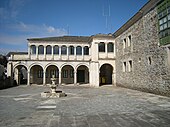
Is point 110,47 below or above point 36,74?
above

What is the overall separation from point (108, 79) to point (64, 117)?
78.0ft

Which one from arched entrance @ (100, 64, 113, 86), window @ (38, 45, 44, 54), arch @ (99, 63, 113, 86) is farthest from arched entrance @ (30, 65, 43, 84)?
arched entrance @ (100, 64, 113, 86)

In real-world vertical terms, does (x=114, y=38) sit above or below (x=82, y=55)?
above

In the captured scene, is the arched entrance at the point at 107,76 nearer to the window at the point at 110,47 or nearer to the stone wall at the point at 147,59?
the window at the point at 110,47

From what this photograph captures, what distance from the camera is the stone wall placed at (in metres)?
12.5

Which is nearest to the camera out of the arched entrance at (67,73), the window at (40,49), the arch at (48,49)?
the window at (40,49)

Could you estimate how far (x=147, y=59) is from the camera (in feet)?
48.9

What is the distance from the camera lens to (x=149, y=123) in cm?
546

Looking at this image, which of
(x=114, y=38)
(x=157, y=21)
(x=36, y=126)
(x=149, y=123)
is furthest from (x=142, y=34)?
(x=36, y=126)

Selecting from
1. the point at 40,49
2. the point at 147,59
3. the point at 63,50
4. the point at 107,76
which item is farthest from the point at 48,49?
the point at 147,59

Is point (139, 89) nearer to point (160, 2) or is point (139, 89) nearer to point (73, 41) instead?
point (160, 2)

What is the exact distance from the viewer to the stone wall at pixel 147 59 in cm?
1255

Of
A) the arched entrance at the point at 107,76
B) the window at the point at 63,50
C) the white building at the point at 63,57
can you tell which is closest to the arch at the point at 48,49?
the white building at the point at 63,57

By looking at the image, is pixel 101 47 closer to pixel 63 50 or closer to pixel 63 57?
pixel 63 57
